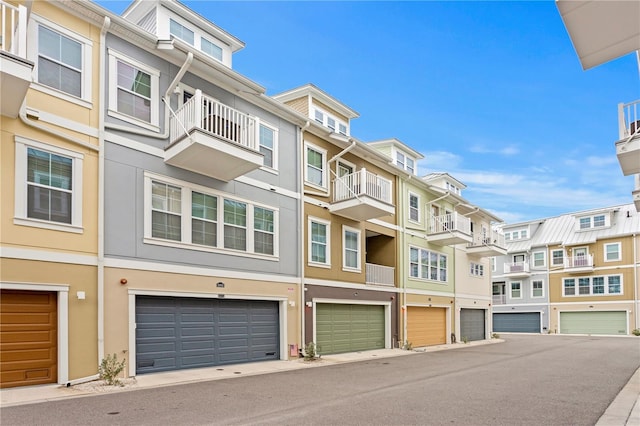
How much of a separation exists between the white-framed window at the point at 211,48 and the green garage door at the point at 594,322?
37032 millimetres

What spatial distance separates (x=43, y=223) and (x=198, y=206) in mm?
4146

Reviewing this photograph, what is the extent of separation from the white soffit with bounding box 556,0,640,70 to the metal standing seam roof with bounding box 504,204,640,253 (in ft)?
122

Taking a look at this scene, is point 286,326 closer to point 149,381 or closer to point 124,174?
point 149,381

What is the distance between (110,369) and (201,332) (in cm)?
309

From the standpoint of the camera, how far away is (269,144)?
15.9 m

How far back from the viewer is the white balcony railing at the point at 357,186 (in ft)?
59.8

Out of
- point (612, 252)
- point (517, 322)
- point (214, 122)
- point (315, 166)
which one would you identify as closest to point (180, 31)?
point (214, 122)

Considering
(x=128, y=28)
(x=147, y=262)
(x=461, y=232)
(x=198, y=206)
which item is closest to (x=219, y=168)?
(x=198, y=206)

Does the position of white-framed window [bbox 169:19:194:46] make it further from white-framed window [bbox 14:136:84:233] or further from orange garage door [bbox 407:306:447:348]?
orange garage door [bbox 407:306:447:348]

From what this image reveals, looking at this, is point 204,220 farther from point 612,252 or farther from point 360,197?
point 612,252

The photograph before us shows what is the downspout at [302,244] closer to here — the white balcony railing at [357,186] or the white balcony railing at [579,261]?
the white balcony railing at [357,186]

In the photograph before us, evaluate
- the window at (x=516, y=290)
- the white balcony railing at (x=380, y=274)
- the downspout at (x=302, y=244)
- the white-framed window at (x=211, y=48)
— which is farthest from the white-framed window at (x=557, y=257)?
the white-framed window at (x=211, y=48)

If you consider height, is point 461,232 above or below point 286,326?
above

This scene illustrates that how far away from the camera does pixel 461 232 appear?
24766 mm
